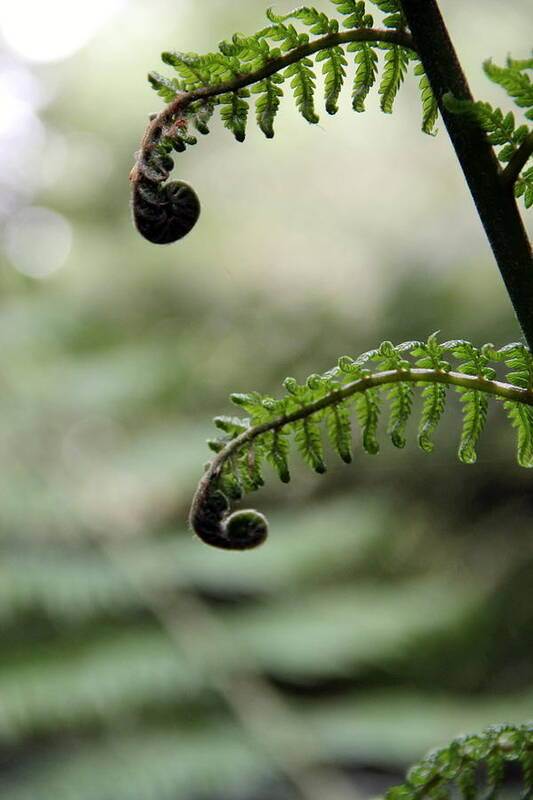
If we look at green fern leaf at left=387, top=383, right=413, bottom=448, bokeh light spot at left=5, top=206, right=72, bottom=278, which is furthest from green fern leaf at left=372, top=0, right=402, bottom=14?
bokeh light spot at left=5, top=206, right=72, bottom=278

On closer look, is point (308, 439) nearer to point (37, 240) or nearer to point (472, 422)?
point (472, 422)

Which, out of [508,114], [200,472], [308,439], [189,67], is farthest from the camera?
[200,472]

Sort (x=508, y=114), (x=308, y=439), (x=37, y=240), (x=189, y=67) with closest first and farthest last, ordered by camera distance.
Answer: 1. (x=508, y=114)
2. (x=189, y=67)
3. (x=308, y=439)
4. (x=37, y=240)

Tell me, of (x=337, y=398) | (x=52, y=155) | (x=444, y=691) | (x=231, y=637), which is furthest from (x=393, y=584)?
(x=52, y=155)

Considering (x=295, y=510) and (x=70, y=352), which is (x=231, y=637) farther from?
(x=70, y=352)

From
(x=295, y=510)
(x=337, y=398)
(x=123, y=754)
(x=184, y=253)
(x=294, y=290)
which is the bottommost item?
(x=123, y=754)

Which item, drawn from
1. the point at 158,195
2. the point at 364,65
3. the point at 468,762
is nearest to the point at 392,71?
the point at 364,65
